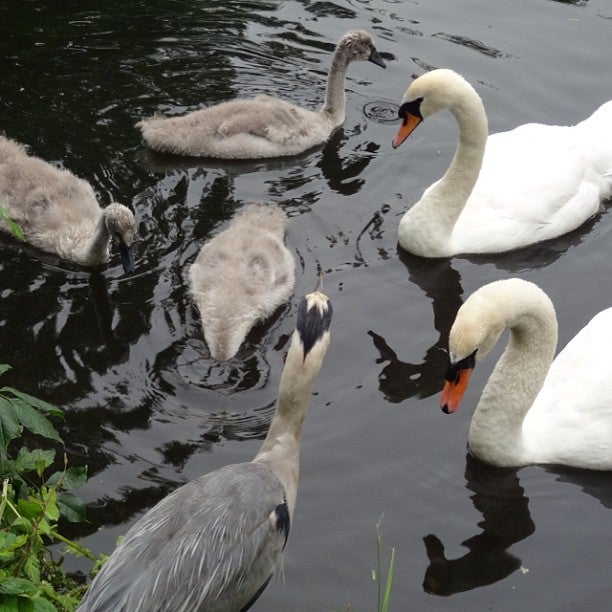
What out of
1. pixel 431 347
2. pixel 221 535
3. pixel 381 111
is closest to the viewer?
pixel 221 535

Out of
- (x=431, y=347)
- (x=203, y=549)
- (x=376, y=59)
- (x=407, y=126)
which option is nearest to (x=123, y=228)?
(x=431, y=347)

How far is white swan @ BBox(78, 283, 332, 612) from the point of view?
13.9 ft

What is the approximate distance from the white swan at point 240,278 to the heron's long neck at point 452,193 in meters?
0.93

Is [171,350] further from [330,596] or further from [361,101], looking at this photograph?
[361,101]

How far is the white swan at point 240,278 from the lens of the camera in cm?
668

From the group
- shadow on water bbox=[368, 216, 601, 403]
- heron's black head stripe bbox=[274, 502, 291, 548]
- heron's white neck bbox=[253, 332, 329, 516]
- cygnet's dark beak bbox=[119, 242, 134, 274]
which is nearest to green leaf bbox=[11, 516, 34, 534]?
heron's black head stripe bbox=[274, 502, 291, 548]

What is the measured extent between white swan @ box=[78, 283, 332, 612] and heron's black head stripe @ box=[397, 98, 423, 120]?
3.30m

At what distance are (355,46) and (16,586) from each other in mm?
6533

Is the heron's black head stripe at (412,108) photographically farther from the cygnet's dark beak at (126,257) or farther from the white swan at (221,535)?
the white swan at (221,535)

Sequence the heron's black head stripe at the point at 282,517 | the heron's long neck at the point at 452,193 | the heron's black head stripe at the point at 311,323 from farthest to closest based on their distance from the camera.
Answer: the heron's long neck at the point at 452,193 < the heron's black head stripe at the point at 311,323 < the heron's black head stripe at the point at 282,517

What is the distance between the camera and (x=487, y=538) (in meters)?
5.50

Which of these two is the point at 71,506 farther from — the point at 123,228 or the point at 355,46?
the point at 355,46

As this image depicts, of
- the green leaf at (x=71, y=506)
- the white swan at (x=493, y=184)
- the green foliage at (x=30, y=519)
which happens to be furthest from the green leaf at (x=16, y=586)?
the white swan at (x=493, y=184)

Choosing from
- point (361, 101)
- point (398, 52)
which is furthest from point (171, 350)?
point (398, 52)
